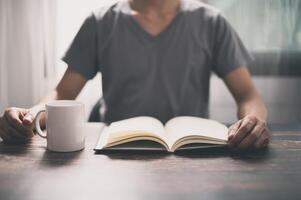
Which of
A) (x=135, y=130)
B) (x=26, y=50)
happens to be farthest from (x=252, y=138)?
(x=26, y=50)

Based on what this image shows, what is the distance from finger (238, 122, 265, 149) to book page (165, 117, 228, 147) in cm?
4

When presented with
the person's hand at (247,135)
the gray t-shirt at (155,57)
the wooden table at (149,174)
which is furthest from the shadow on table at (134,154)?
the gray t-shirt at (155,57)

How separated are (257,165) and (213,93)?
1012 mm

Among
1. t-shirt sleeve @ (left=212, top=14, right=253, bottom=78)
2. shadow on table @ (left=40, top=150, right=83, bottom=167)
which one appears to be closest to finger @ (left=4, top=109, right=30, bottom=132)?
shadow on table @ (left=40, top=150, right=83, bottom=167)

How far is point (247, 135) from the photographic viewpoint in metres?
0.95

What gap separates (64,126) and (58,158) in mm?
69

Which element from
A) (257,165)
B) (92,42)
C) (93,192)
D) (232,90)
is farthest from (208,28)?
(93,192)

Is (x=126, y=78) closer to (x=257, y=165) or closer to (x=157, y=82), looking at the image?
(x=157, y=82)

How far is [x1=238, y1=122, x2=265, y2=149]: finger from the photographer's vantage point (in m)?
Result: 0.95

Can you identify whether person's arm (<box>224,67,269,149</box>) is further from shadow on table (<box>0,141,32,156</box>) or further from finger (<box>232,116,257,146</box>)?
shadow on table (<box>0,141,32,156</box>)

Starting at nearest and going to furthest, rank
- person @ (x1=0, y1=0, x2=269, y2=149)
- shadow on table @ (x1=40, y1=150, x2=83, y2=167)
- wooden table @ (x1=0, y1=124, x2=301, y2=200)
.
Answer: wooden table @ (x1=0, y1=124, x2=301, y2=200)
shadow on table @ (x1=40, y1=150, x2=83, y2=167)
person @ (x1=0, y1=0, x2=269, y2=149)

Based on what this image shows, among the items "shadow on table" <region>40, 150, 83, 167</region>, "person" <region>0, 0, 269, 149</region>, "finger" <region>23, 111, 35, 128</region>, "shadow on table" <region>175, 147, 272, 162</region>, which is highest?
"person" <region>0, 0, 269, 149</region>

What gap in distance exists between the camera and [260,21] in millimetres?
1812

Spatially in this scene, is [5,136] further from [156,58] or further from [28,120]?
[156,58]
